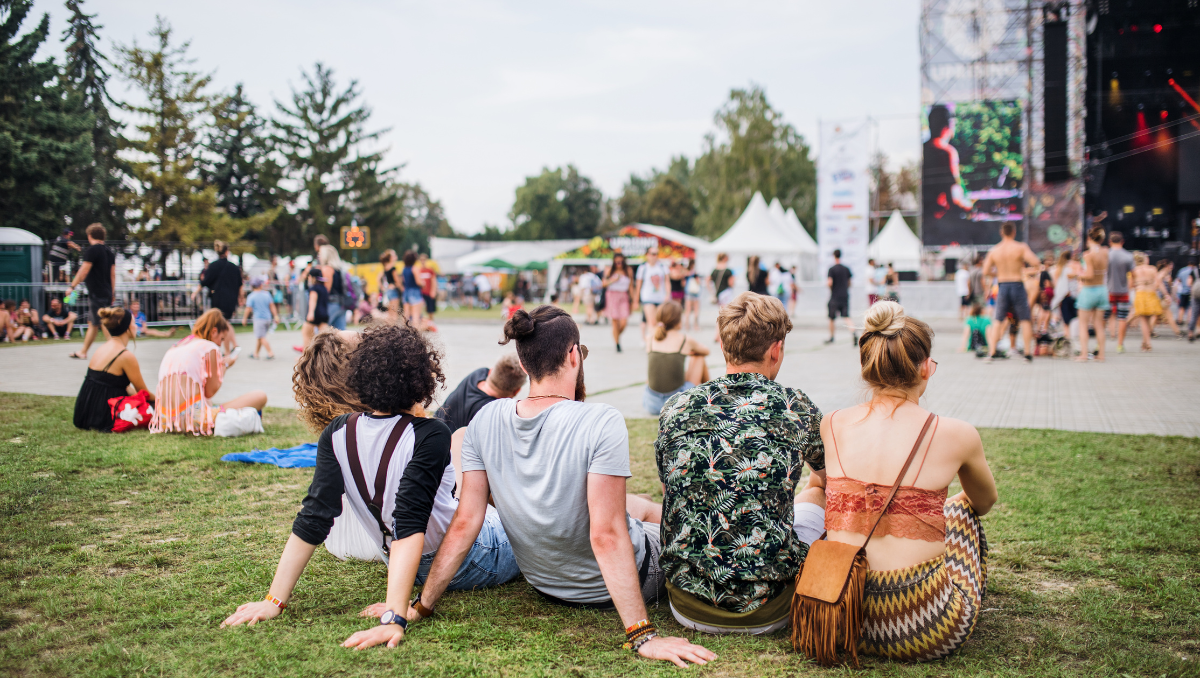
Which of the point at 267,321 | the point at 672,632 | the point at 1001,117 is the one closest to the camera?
the point at 672,632

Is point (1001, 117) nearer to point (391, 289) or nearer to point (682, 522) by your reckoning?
point (391, 289)

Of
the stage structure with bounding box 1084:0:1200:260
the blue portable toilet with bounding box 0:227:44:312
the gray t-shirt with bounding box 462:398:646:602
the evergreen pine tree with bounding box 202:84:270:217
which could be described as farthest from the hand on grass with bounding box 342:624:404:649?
the evergreen pine tree with bounding box 202:84:270:217

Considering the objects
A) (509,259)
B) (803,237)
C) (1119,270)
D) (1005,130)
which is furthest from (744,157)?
(1119,270)

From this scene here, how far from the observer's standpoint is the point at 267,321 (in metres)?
12.2

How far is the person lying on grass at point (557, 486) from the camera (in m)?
2.42

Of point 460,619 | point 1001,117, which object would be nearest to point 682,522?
point 460,619

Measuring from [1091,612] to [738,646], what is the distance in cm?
135

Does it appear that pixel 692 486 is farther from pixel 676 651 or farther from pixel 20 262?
pixel 20 262

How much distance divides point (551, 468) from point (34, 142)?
22.1 meters

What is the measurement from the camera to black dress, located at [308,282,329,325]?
10.7m

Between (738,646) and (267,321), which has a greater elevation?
(267,321)

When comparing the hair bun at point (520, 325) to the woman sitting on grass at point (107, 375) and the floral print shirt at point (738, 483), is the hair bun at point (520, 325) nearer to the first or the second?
the floral print shirt at point (738, 483)

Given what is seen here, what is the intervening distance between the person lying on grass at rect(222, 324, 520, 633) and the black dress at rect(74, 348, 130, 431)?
166 inches

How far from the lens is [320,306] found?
10805 mm
